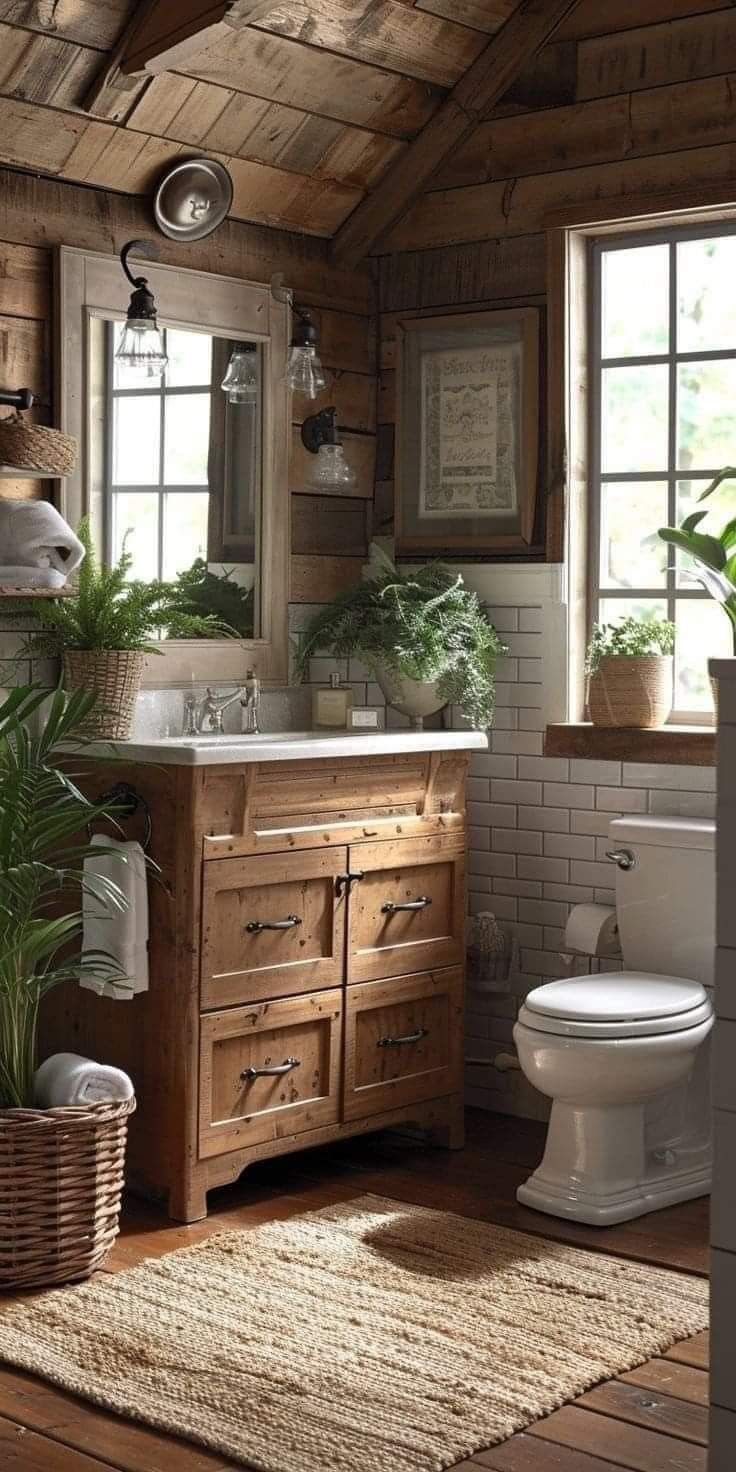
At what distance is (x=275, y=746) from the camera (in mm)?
3717

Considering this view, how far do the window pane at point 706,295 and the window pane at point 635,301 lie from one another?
0.04 meters

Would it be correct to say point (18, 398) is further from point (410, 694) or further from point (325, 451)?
point (410, 694)

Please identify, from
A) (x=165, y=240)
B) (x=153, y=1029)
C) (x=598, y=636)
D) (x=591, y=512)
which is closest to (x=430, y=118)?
(x=165, y=240)

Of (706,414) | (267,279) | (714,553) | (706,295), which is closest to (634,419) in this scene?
(706,414)

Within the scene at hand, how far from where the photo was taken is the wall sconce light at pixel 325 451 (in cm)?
457

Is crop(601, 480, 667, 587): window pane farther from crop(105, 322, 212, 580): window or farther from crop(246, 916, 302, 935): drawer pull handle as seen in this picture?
crop(246, 916, 302, 935): drawer pull handle

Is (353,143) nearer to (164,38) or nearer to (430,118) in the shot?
(430,118)

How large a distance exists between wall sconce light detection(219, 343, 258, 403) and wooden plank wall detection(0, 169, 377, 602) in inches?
6.9

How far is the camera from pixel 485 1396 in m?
2.84

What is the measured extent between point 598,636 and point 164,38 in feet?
5.62

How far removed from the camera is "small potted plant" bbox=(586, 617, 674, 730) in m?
4.16

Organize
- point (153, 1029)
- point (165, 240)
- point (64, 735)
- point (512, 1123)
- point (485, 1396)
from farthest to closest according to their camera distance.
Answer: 1. point (512, 1123)
2. point (165, 240)
3. point (153, 1029)
4. point (64, 735)
5. point (485, 1396)

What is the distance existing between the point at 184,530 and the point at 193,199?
0.81 meters

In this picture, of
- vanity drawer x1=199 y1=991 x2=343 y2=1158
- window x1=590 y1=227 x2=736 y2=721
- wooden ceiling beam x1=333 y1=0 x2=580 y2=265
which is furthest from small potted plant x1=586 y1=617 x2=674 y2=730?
wooden ceiling beam x1=333 y1=0 x2=580 y2=265
